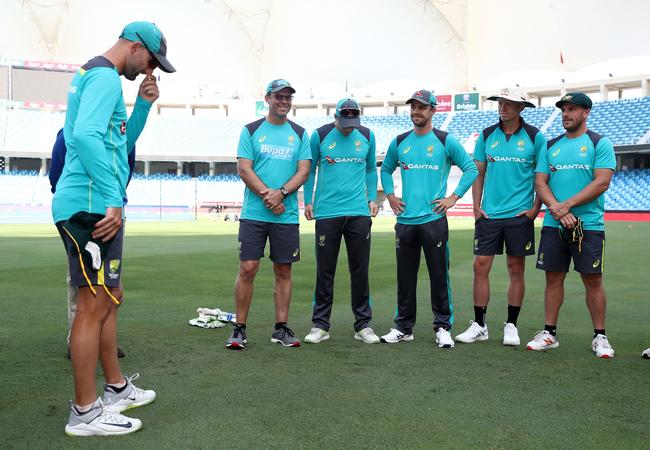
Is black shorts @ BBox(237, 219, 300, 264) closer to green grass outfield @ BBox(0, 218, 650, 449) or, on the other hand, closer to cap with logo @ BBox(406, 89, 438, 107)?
green grass outfield @ BBox(0, 218, 650, 449)

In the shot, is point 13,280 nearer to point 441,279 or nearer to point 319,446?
point 441,279

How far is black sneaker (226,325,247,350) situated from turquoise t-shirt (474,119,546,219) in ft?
8.09

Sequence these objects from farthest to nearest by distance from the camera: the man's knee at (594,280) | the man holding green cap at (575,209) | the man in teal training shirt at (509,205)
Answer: the man in teal training shirt at (509,205) → the man's knee at (594,280) → the man holding green cap at (575,209)

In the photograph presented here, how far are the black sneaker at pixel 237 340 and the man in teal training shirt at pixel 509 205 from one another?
75.2 inches

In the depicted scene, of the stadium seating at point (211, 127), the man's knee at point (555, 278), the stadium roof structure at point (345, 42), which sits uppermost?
the stadium roof structure at point (345, 42)

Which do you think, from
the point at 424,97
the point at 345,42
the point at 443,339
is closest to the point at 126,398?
the point at 443,339

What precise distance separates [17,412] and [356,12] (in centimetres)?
6079

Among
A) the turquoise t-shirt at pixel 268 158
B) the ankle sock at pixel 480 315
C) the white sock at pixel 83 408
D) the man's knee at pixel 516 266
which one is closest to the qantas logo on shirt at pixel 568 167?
the man's knee at pixel 516 266

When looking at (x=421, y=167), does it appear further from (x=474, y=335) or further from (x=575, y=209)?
(x=474, y=335)

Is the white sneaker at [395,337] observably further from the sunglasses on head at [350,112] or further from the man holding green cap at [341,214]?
the sunglasses on head at [350,112]

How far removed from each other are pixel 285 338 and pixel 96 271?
2461 millimetres

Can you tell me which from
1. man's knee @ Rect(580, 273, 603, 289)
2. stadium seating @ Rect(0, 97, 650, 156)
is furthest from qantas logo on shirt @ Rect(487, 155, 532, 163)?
stadium seating @ Rect(0, 97, 650, 156)

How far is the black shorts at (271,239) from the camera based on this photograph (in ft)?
18.3

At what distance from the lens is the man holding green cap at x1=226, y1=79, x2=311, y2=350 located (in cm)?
554
